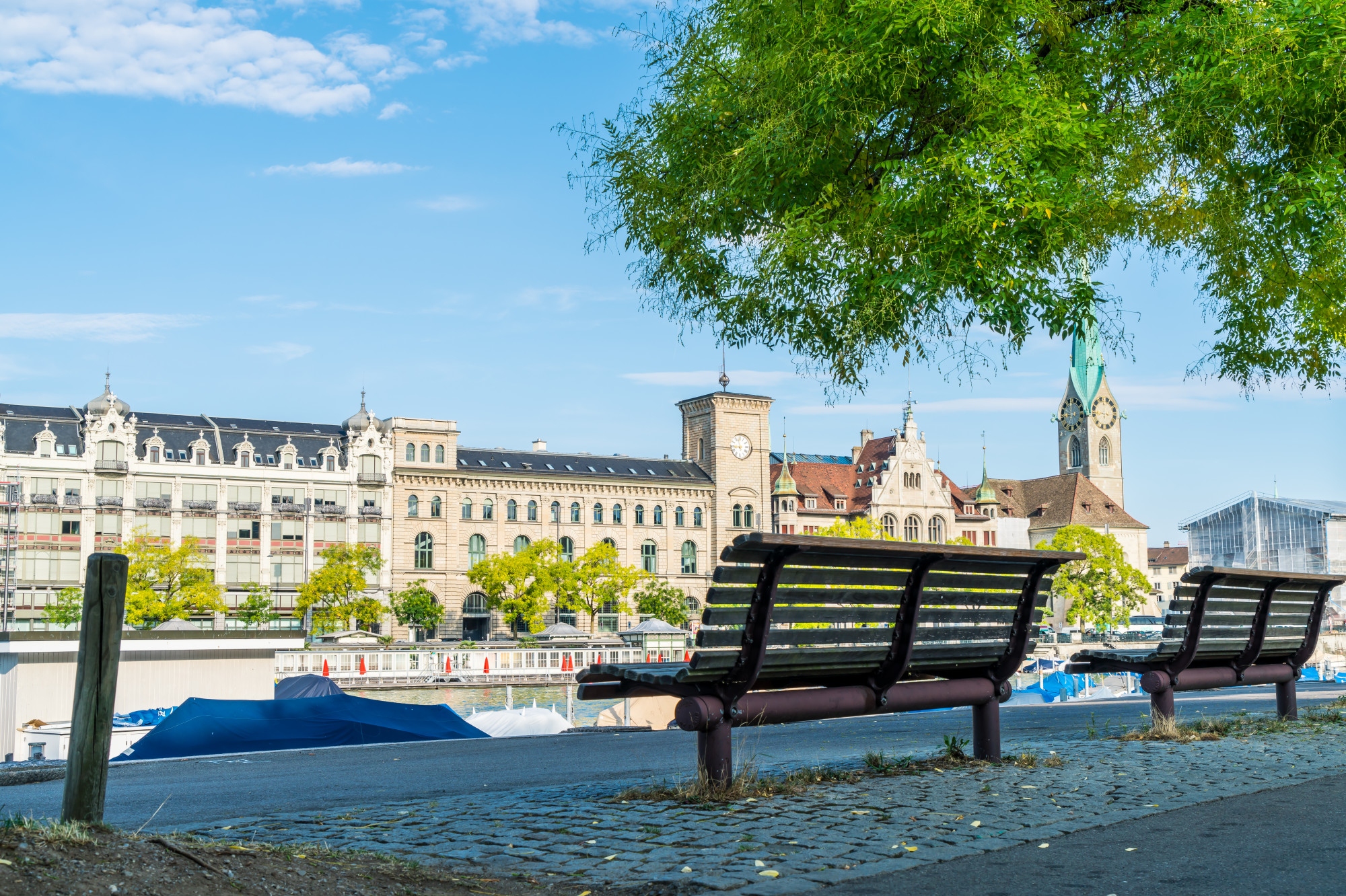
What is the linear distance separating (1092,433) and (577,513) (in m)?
66.9

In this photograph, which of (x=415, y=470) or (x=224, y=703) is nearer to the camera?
(x=224, y=703)

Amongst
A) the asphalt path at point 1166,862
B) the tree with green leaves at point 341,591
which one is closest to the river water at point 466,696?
the tree with green leaves at point 341,591

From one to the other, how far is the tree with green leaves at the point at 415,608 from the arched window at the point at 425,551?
444cm

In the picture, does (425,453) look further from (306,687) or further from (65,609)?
(306,687)

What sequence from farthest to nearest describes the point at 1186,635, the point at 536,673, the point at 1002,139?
the point at 536,673, the point at 1186,635, the point at 1002,139

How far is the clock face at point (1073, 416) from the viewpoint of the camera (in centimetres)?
13750

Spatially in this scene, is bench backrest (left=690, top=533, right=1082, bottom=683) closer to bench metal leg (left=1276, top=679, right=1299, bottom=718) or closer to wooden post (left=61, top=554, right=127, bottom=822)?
wooden post (left=61, top=554, right=127, bottom=822)

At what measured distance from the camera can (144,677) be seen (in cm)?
2266

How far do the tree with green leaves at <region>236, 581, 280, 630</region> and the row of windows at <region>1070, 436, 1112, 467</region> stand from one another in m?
90.1

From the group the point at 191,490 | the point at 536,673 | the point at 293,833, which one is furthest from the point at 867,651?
the point at 191,490

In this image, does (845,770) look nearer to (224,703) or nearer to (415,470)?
(224,703)

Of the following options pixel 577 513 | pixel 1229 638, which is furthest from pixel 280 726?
pixel 577 513

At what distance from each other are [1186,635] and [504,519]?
275ft

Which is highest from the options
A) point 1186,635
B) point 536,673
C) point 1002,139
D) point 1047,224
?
point 1002,139
